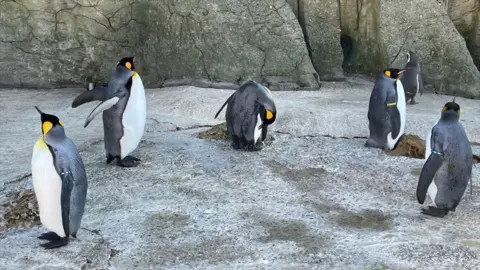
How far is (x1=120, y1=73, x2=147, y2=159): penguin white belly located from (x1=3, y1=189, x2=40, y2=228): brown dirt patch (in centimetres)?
85

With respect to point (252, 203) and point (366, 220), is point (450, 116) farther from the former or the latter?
point (252, 203)

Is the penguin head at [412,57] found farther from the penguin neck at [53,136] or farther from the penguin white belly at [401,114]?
the penguin neck at [53,136]

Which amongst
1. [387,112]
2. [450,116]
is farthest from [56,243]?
[387,112]

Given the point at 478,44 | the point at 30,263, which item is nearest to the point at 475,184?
the point at 30,263

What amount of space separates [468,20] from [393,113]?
3.47 metres

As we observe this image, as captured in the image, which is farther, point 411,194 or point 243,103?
point 243,103

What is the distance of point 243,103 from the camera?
4.88m

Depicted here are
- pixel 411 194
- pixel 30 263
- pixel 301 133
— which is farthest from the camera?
pixel 301 133

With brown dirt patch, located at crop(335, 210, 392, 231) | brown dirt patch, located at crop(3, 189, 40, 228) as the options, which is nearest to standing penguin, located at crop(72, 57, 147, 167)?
brown dirt patch, located at crop(3, 189, 40, 228)

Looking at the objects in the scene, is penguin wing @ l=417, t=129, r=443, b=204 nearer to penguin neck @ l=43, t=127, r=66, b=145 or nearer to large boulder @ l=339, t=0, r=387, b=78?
penguin neck @ l=43, t=127, r=66, b=145

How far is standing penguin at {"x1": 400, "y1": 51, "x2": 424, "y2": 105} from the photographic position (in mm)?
6293

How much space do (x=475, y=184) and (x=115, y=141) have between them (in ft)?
8.35

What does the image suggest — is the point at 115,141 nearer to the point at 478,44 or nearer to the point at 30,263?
the point at 30,263

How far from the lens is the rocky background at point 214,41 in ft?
22.6
